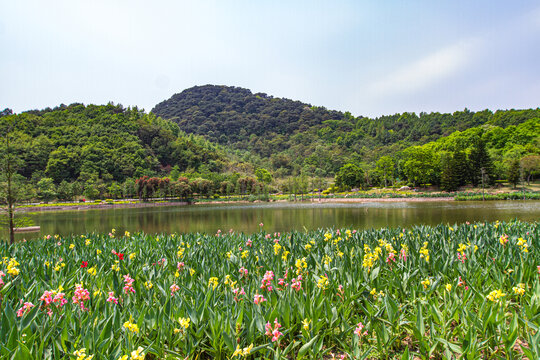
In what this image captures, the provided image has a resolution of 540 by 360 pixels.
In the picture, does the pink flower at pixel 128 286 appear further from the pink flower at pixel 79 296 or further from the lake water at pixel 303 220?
the lake water at pixel 303 220

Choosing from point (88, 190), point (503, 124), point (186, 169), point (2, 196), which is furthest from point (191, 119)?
point (2, 196)

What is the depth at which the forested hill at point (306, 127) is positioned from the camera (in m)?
97.1

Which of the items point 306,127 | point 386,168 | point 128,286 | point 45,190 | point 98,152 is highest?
point 306,127

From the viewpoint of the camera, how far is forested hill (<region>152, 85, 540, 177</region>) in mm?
97125

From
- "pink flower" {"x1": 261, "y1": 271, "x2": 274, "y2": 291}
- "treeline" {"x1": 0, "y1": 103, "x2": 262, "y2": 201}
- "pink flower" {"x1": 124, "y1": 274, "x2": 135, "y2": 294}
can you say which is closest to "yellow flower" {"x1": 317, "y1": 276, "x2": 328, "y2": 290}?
"pink flower" {"x1": 261, "y1": 271, "x2": 274, "y2": 291}

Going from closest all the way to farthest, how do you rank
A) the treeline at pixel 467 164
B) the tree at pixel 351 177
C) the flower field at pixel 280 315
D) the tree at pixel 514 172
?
the flower field at pixel 280 315, the tree at pixel 514 172, the treeline at pixel 467 164, the tree at pixel 351 177

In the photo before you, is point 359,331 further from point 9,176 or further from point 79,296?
point 9,176

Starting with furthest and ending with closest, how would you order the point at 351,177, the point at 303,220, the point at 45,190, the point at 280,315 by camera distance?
the point at 351,177, the point at 45,190, the point at 303,220, the point at 280,315

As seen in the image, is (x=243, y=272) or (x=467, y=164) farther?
(x=467, y=164)

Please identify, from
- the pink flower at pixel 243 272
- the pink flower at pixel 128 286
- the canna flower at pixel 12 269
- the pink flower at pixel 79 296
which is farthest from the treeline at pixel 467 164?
the canna flower at pixel 12 269

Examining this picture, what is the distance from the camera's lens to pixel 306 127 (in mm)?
155375

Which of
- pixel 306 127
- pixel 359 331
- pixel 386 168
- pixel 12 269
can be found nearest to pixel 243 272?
pixel 359 331

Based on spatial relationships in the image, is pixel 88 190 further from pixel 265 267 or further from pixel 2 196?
pixel 265 267

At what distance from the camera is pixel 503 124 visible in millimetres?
81875
